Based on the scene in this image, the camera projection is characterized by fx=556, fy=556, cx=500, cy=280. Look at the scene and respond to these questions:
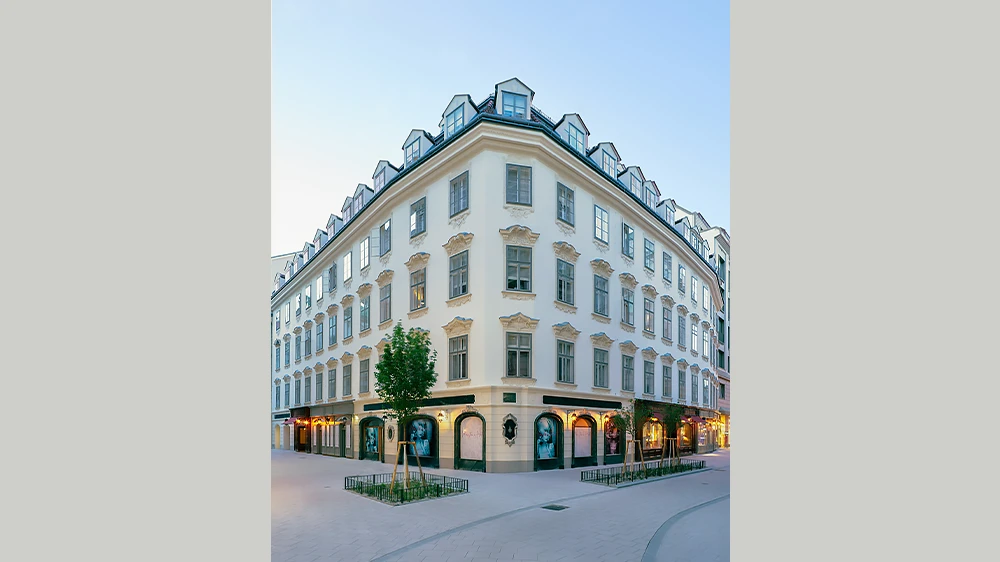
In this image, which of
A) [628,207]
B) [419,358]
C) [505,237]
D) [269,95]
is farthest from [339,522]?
[628,207]

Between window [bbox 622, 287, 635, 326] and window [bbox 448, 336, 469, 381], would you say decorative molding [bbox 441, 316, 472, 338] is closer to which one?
window [bbox 448, 336, 469, 381]

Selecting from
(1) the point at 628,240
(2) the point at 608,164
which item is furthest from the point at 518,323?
(2) the point at 608,164

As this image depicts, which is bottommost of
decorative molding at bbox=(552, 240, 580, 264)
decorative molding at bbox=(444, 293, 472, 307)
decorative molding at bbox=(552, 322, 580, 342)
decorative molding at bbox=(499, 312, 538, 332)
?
decorative molding at bbox=(552, 322, 580, 342)

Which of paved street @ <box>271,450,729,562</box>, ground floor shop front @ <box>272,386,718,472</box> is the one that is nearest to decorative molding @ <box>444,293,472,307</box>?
ground floor shop front @ <box>272,386,718,472</box>

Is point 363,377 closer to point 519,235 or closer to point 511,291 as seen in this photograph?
point 511,291

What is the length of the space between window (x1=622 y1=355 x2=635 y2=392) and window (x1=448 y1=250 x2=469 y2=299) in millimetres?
11705

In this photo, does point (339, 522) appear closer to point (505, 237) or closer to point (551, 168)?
point (505, 237)

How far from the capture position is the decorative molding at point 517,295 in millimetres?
27250

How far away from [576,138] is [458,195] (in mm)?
8237

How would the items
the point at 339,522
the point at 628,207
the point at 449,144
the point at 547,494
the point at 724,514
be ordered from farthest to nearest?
1. the point at 628,207
2. the point at 449,144
3. the point at 547,494
4. the point at 724,514
5. the point at 339,522

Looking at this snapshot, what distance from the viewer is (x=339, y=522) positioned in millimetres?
13805

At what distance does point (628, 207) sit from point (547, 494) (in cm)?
2081

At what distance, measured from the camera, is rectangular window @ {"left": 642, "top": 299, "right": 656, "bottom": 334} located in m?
36.8

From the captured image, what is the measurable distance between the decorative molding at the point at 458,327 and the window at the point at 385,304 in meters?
6.65
